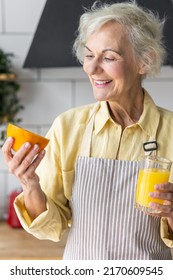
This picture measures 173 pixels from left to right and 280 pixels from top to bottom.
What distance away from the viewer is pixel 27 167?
113 centimetres

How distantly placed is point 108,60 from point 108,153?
239mm

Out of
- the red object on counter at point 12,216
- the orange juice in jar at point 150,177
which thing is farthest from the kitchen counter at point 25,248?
the orange juice in jar at point 150,177

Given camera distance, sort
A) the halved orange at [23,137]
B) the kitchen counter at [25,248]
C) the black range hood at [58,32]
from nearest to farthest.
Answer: the halved orange at [23,137]
the kitchen counter at [25,248]
the black range hood at [58,32]

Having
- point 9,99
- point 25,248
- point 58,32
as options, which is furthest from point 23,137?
point 9,99

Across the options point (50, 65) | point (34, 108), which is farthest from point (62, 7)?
point (34, 108)

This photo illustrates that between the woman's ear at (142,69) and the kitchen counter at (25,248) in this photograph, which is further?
the kitchen counter at (25,248)

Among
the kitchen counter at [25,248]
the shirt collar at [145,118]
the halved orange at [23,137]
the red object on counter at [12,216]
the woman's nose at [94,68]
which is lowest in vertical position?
the red object on counter at [12,216]

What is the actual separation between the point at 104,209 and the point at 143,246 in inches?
5.1

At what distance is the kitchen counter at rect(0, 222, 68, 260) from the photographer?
6.56 feet

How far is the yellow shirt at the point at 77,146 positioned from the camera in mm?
1278

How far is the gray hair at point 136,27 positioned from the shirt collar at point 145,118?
0.32ft

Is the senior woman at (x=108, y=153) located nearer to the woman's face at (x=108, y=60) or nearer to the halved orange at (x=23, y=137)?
the woman's face at (x=108, y=60)

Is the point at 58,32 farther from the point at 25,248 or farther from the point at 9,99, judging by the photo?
the point at 25,248

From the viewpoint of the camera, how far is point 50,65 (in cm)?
228
